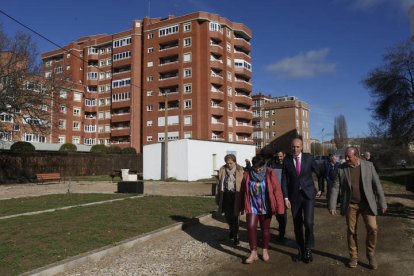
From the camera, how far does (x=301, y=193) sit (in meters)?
6.40

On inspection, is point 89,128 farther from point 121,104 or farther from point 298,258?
point 298,258

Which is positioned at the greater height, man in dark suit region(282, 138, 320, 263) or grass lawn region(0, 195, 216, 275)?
man in dark suit region(282, 138, 320, 263)

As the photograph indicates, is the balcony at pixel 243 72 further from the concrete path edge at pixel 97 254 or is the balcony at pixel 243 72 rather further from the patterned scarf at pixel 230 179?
the patterned scarf at pixel 230 179

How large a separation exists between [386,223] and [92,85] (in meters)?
73.1

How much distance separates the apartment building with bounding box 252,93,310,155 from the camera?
99.9 meters

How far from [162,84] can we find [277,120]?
42627mm

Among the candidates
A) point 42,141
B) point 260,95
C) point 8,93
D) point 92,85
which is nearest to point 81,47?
point 92,85

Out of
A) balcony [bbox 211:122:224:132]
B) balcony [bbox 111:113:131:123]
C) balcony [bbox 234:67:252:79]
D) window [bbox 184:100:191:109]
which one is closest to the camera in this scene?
balcony [bbox 211:122:224:132]

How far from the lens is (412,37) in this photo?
372 inches

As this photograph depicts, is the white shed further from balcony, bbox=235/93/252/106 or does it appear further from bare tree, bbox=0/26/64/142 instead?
balcony, bbox=235/93/252/106

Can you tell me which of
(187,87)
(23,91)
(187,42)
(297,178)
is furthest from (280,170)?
(187,42)

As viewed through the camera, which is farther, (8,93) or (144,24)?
(144,24)

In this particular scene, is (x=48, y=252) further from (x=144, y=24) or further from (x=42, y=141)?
(x=144, y=24)

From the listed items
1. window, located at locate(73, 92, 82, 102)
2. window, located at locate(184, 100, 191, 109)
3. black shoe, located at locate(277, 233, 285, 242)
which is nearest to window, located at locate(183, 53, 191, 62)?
window, located at locate(184, 100, 191, 109)
